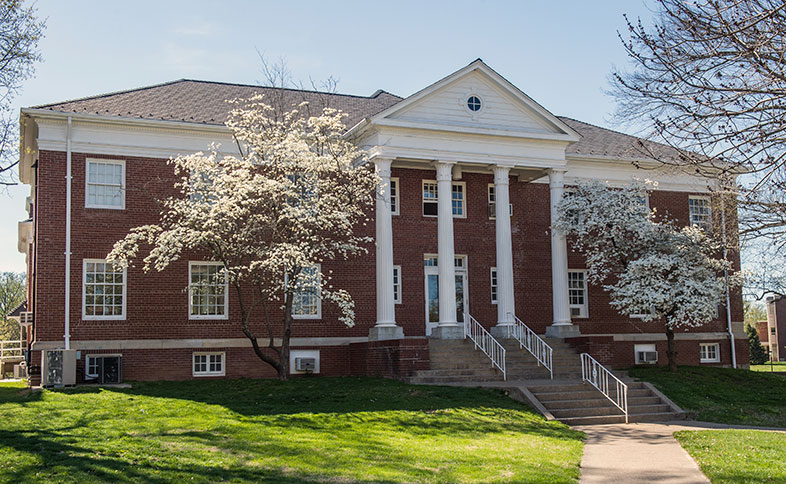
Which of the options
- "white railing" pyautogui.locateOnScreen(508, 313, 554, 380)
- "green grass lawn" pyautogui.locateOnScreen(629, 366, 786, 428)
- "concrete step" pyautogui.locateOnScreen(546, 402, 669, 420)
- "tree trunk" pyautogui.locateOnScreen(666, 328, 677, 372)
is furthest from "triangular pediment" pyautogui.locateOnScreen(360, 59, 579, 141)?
"concrete step" pyautogui.locateOnScreen(546, 402, 669, 420)

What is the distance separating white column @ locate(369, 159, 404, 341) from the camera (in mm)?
23375

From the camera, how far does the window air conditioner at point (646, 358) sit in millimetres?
28250

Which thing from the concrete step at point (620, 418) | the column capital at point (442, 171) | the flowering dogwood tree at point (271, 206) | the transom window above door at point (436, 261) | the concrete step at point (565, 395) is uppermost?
the column capital at point (442, 171)

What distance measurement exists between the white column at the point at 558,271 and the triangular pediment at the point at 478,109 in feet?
5.14

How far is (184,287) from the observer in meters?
23.5

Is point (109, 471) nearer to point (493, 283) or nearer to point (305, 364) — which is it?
point (305, 364)

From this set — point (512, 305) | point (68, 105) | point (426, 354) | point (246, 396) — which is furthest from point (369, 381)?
point (68, 105)

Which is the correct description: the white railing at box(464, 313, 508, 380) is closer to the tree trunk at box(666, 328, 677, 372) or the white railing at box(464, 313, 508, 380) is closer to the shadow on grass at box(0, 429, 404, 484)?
the tree trunk at box(666, 328, 677, 372)

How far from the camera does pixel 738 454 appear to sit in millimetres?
12875

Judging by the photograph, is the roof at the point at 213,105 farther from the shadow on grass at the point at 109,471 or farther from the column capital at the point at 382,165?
the shadow on grass at the point at 109,471

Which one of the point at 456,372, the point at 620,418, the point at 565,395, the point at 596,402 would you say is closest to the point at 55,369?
the point at 456,372

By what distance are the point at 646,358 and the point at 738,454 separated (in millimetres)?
15863

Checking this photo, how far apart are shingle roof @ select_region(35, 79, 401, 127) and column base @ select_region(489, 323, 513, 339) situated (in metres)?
8.31

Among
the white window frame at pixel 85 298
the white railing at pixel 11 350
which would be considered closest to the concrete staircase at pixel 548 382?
the white window frame at pixel 85 298
